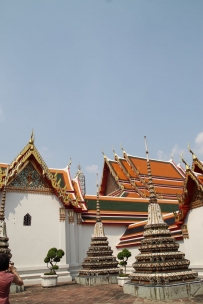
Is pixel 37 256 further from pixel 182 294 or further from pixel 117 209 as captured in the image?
pixel 182 294

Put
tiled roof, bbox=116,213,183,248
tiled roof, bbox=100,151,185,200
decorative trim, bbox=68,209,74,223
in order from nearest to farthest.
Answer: tiled roof, bbox=116,213,183,248 < decorative trim, bbox=68,209,74,223 < tiled roof, bbox=100,151,185,200

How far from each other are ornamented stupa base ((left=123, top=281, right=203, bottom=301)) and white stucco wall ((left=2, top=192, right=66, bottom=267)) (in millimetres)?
6056

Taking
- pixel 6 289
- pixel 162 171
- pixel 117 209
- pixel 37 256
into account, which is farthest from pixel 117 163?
pixel 6 289

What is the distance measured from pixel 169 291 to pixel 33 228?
7.18 metres

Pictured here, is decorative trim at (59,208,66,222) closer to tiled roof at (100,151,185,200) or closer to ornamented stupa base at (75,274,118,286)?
ornamented stupa base at (75,274,118,286)

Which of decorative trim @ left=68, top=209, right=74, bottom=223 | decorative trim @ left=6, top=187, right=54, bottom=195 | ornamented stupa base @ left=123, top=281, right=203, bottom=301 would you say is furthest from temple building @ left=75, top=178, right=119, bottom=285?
ornamented stupa base @ left=123, top=281, right=203, bottom=301

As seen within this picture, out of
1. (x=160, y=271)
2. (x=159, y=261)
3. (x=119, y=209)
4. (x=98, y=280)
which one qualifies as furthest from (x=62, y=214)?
(x=160, y=271)

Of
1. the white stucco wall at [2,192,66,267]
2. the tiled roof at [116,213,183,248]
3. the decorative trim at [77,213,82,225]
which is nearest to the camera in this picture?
the white stucco wall at [2,192,66,267]

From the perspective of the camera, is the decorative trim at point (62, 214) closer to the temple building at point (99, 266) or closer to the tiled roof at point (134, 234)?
the temple building at point (99, 266)

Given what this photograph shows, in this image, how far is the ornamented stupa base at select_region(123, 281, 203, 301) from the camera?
5922 mm

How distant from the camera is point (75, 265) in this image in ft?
40.9

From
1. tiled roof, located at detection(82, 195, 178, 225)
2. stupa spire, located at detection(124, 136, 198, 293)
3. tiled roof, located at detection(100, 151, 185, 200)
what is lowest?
stupa spire, located at detection(124, 136, 198, 293)

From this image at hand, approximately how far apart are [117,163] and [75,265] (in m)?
10.9

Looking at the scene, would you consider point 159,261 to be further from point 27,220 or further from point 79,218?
point 79,218
